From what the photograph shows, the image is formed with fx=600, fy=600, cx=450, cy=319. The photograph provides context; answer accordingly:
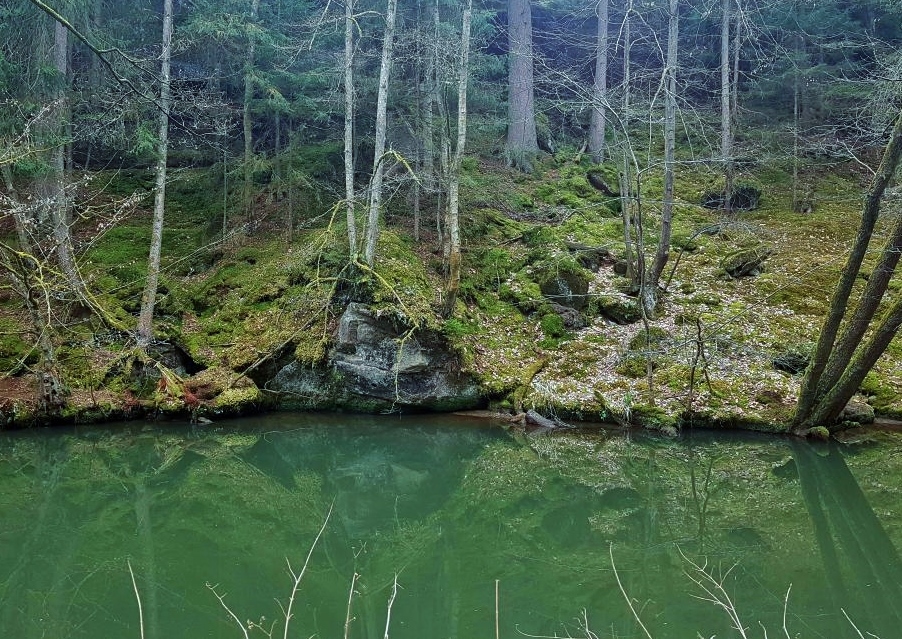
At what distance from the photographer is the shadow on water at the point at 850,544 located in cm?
499

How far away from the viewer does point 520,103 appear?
1959 centimetres

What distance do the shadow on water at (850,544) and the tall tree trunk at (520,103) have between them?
1270 centimetres

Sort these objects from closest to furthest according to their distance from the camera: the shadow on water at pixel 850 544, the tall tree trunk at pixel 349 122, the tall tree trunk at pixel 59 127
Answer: the shadow on water at pixel 850 544
the tall tree trunk at pixel 59 127
the tall tree trunk at pixel 349 122

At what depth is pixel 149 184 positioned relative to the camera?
18703mm

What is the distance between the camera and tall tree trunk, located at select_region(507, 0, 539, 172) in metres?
19.1

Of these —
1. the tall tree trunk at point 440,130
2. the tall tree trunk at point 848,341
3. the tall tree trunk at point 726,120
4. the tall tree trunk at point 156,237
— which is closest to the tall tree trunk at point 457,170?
the tall tree trunk at point 440,130

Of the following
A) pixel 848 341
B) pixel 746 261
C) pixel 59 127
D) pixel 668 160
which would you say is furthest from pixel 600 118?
pixel 59 127

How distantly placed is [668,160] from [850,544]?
7.17 metres

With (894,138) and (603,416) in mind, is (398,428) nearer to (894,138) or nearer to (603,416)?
(603,416)

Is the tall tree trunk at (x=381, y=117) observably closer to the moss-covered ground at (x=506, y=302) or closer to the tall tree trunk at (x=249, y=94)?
the moss-covered ground at (x=506, y=302)

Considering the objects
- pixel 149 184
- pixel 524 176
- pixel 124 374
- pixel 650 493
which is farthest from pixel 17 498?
pixel 524 176

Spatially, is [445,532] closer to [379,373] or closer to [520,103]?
[379,373]

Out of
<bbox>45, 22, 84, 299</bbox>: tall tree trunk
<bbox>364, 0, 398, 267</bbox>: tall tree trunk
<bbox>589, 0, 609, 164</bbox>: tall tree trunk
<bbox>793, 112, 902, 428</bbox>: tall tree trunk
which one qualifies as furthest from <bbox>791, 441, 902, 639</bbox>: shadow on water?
<bbox>589, 0, 609, 164</bbox>: tall tree trunk

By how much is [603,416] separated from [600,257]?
5.52 m
